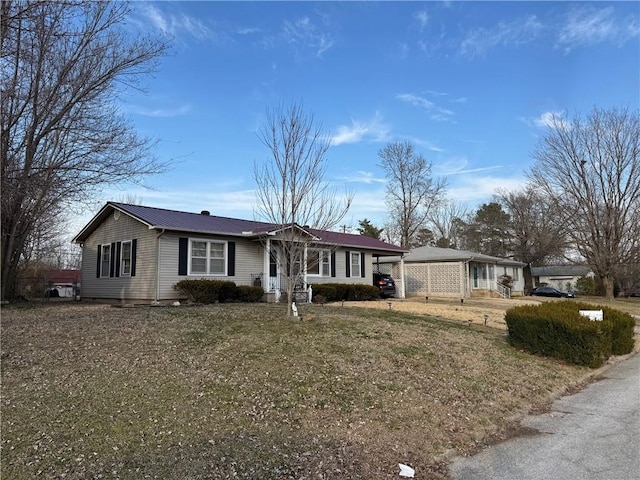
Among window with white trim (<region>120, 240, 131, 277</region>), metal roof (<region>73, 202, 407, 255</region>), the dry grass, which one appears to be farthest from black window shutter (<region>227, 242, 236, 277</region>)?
the dry grass

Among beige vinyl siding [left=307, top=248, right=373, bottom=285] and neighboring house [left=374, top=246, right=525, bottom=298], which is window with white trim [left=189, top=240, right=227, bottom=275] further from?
neighboring house [left=374, top=246, right=525, bottom=298]

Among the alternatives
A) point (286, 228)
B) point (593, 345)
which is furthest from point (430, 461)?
point (286, 228)

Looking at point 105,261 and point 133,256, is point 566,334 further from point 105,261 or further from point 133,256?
point 105,261

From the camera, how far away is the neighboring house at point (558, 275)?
61219 millimetres

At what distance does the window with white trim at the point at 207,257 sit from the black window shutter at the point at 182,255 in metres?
0.16

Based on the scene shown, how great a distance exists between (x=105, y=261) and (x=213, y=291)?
5.99m

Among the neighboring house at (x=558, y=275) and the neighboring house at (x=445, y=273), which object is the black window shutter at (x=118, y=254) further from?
the neighboring house at (x=558, y=275)

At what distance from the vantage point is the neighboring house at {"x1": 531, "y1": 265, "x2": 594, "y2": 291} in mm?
61219

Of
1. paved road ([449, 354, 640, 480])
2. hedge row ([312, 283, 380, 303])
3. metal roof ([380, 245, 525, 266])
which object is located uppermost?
metal roof ([380, 245, 525, 266])

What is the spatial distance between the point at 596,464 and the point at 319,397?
10.1ft

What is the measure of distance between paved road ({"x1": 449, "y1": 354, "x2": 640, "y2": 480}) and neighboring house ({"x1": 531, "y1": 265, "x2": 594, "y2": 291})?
59.2m

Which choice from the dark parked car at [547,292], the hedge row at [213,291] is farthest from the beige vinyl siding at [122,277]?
the dark parked car at [547,292]

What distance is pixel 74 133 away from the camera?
A: 13.2 meters

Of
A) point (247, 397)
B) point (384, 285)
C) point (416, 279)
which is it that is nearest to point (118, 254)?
point (384, 285)
